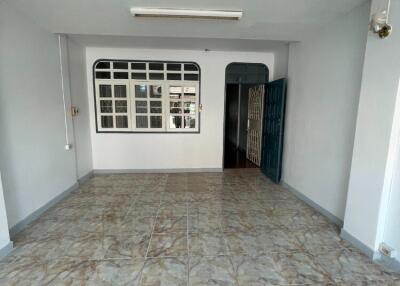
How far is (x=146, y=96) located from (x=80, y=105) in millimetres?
1305

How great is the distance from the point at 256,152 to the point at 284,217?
2.84 meters

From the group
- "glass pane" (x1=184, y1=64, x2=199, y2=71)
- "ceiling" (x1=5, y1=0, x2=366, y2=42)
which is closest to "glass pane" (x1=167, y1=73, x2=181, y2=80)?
"glass pane" (x1=184, y1=64, x2=199, y2=71)

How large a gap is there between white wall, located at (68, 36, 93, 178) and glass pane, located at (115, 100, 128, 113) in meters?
0.59

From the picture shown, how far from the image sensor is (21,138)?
2672mm

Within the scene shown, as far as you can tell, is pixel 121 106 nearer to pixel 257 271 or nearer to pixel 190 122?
pixel 190 122

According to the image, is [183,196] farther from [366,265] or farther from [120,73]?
[120,73]

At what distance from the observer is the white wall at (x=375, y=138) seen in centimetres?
194

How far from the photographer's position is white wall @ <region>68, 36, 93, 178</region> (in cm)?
397

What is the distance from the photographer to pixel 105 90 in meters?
4.73

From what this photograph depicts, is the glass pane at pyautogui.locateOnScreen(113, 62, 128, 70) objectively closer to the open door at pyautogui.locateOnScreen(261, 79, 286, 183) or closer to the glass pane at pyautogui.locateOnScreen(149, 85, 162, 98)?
the glass pane at pyautogui.locateOnScreen(149, 85, 162, 98)

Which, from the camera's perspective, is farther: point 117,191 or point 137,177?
point 137,177

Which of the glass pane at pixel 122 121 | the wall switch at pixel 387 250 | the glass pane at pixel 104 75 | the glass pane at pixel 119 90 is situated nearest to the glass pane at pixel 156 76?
the glass pane at pixel 119 90

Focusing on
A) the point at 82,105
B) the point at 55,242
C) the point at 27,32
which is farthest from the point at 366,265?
the point at 82,105

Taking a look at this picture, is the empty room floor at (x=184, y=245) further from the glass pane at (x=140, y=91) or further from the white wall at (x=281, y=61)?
the white wall at (x=281, y=61)
